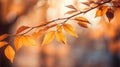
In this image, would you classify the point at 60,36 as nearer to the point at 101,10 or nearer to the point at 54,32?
the point at 54,32

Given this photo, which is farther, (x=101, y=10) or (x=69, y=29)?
(x=101, y=10)

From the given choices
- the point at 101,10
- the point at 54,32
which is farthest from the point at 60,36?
the point at 101,10

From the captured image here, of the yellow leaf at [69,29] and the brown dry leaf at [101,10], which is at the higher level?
the brown dry leaf at [101,10]

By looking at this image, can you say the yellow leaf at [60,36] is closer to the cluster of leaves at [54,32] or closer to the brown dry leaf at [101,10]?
the cluster of leaves at [54,32]

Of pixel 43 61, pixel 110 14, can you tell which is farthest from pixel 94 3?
pixel 43 61

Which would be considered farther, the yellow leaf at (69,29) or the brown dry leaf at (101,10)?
the brown dry leaf at (101,10)

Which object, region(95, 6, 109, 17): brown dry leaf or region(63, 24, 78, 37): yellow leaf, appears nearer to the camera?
region(63, 24, 78, 37): yellow leaf

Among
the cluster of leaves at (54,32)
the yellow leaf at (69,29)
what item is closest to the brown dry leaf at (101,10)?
the cluster of leaves at (54,32)

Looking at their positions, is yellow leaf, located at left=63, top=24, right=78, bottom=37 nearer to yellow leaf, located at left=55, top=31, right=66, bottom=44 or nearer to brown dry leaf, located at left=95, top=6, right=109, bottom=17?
yellow leaf, located at left=55, top=31, right=66, bottom=44

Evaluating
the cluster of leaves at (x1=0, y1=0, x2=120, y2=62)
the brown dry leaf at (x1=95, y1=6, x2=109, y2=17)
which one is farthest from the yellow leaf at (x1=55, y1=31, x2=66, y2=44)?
the brown dry leaf at (x1=95, y1=6, x2=109, y2=17)

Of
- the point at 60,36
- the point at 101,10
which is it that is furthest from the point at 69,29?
the point at 101,10

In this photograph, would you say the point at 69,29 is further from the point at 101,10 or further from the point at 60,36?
the point at 101,10
